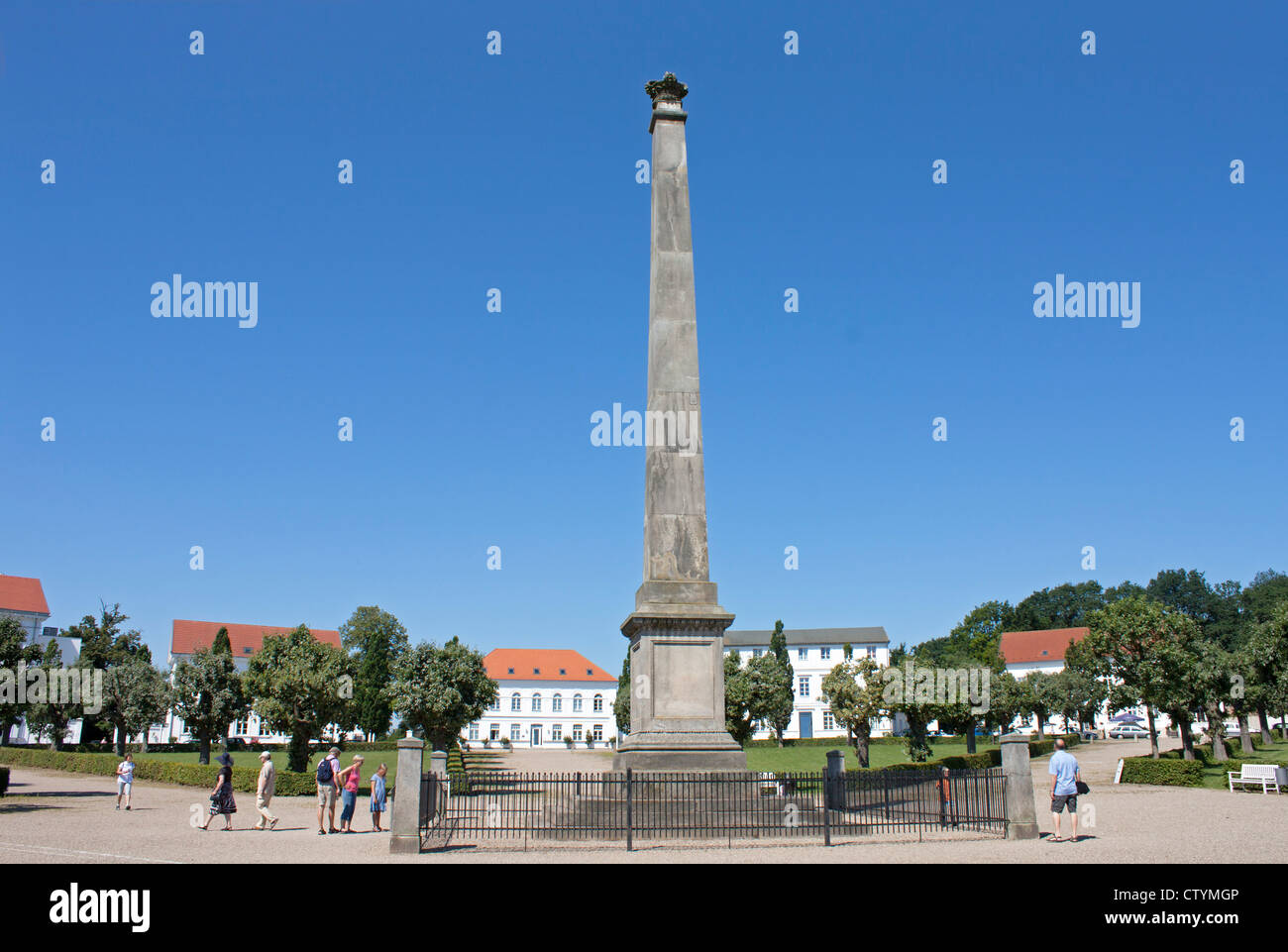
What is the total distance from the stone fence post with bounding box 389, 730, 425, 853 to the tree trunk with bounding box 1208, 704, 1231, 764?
1530 inches

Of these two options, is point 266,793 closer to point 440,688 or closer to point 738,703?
point 440,688

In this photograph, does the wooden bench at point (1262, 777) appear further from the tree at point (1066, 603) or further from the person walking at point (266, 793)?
the tree at point (1066, 603)

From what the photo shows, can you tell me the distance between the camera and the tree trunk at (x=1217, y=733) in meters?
39.8

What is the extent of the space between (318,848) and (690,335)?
37.0ft

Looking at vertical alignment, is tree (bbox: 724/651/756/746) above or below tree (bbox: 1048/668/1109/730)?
above

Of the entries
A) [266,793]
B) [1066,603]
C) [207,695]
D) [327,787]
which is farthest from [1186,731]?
[1066,603]

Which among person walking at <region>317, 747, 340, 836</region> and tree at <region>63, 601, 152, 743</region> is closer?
person walking at <region>317, 747, 340, 836</region>

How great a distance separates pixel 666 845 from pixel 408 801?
12.9 feet

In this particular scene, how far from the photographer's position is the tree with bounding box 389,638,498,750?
121ft

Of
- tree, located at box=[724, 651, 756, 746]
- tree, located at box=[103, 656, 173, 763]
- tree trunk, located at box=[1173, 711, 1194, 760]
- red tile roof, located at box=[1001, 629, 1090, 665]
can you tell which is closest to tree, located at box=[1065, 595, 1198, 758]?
tree trunk, located at box=[1173, 711, 1194, 760]

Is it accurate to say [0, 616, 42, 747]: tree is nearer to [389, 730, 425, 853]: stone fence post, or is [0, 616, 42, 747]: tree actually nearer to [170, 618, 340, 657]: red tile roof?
[389, 730, 425, 853]: stone fence post

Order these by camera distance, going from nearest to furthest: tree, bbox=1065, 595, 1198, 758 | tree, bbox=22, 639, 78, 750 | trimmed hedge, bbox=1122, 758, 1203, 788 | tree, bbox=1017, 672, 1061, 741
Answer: trimmed hedge, bbox=1122, 758, 1203, 788
tree, bbox=1065, 595, 1198, 758
tree, bbox=22, 639, 78, 750
tree, bbox=1017, 672, 1061, 741

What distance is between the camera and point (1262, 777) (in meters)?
26.1

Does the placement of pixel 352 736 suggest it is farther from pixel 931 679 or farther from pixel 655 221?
pixel 655 221
